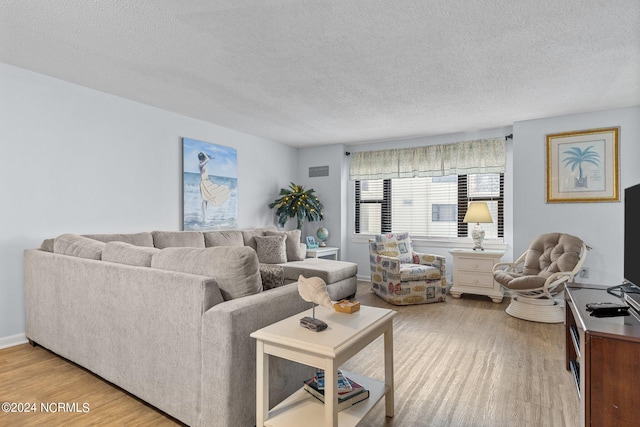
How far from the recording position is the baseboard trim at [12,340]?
2809 mm

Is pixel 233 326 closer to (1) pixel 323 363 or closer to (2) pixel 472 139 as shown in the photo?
(1) pixel 323 363

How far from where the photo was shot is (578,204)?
407 centimetres

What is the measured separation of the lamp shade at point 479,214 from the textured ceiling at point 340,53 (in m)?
1.21

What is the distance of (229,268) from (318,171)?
4463 mm

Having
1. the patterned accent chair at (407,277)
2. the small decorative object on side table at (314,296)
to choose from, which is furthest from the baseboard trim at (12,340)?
the patterned accent chair at (407,277)

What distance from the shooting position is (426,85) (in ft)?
10.4

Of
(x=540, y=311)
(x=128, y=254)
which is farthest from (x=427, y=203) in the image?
(x=128, y=254)

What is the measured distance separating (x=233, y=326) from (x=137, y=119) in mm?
3160

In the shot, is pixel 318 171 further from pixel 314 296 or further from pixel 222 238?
pixel 314 296

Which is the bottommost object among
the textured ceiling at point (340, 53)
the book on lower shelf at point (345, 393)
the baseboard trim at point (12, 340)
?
the baseboard trim at point (12, 340)

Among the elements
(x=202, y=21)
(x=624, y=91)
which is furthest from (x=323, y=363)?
(x=624, y=91)

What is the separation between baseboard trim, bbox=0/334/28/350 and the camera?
111 inches

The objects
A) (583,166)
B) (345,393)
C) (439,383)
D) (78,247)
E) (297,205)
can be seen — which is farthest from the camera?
(297,205)

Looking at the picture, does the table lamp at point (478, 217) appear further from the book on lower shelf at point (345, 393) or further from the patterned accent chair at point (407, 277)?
the book on lower shelf at point (345, 393)
